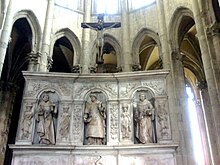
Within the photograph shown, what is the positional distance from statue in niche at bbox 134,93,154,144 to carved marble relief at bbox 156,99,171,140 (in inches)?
8.4

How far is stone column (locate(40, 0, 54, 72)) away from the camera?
1400 centimetres

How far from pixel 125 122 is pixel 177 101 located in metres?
4.26

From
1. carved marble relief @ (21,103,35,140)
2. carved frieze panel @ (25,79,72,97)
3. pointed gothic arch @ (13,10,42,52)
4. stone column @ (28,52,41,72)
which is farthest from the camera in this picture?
pointed gothic arch @ (13,10,42,52)

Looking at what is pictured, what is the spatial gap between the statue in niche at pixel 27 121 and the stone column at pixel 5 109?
7.14 m

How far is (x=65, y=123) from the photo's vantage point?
9.22 metres

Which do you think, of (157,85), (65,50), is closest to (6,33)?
(157,85)

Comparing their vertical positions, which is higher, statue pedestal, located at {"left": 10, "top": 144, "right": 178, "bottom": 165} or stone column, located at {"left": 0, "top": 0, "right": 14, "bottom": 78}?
stone column, located at {"left": 0, "top": 0, "right": 14, "bottom": 78}

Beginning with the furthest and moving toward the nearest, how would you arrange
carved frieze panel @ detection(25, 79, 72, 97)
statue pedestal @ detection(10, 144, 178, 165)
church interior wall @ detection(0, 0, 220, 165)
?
church interior wall @ detection(0, 0, 220, 165) < carved frieze panel @ detection(25, 79, 72, 97) < statue pedestal @ detection(10, 144, 178, 165)

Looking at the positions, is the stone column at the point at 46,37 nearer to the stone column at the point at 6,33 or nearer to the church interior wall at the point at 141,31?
the church interior wall at the point at 141,31

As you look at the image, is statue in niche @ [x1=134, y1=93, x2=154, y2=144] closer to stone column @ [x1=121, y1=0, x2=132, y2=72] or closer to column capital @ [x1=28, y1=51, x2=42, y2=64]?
stone column @ [x1=121, y1=0, x2=132, y2=72]

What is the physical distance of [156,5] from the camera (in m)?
15.7

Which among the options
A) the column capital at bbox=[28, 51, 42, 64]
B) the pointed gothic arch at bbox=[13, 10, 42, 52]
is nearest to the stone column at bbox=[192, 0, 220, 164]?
the column capital at bbox=[28, 51, 42, 64]

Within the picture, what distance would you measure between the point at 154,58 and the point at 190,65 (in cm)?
239

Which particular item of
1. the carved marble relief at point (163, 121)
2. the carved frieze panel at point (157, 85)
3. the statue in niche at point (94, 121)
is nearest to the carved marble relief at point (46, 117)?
the statue in niche at point (94, 121)
